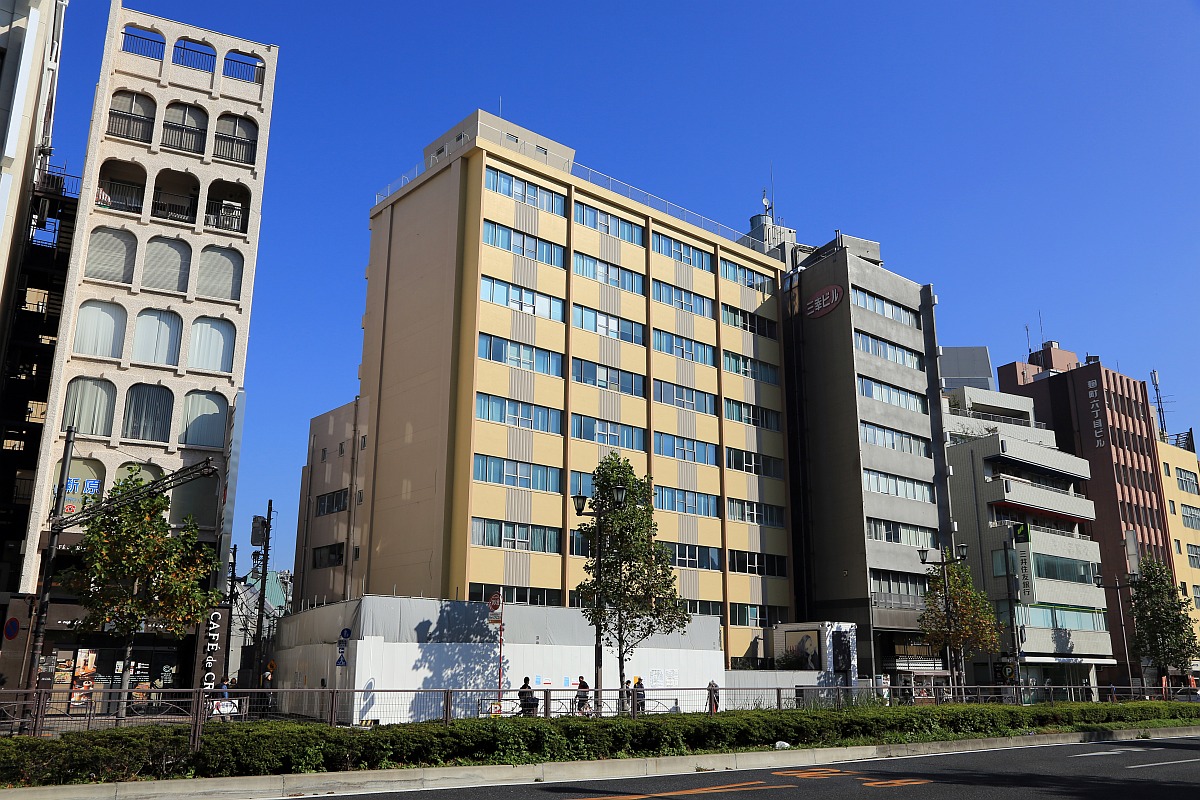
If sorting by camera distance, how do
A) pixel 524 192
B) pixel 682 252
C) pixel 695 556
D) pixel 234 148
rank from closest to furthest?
1. pixel 234 148
2. pixel 524 192
3. pixel 695 556
4. pixel 682 252

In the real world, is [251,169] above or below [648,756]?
above

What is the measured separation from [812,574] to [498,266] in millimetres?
26461

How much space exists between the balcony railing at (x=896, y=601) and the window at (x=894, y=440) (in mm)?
8867

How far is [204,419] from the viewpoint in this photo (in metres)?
43.0

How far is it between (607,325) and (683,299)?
664 cm

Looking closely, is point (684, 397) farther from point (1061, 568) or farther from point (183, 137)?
point (1061, 568)

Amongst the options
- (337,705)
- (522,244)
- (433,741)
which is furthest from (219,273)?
(433,741)

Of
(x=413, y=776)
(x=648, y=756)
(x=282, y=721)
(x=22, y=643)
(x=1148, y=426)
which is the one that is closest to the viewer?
(x=413, y=776)

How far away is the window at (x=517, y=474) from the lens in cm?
4375

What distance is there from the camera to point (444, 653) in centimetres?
3328

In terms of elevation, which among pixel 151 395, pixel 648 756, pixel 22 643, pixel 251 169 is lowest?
pixel 648 756

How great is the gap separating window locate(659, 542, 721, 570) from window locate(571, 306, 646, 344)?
36.8 feet

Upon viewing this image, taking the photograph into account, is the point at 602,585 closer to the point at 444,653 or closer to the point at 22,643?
the point at 444,653

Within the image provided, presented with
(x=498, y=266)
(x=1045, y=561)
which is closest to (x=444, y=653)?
(x=498, y=266)
